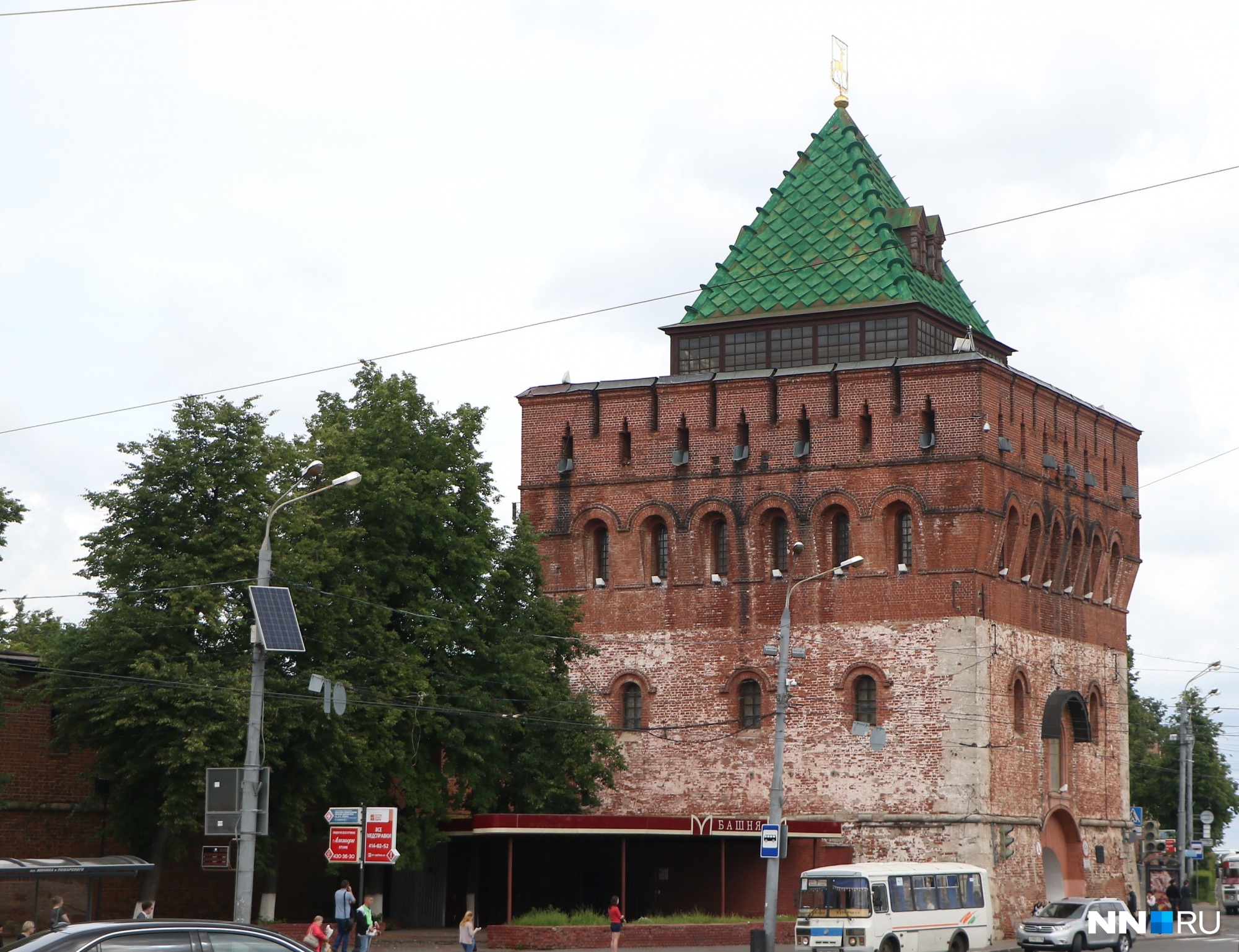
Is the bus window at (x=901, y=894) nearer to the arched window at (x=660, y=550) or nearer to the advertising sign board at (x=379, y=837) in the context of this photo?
the advertising sign board at (x=379, y=837)

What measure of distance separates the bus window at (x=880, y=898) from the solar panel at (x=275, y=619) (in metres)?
14.3

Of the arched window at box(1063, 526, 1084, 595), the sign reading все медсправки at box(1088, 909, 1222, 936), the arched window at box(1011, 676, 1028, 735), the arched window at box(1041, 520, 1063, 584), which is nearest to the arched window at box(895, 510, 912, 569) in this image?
the arched window at box(1011, 676, 1028, 735)

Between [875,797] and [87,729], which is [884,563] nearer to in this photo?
[875,797]

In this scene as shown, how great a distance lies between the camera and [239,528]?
3466 cm

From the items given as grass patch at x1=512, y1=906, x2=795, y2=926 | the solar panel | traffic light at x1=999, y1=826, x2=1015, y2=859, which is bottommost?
grass patch at x1=512, y1=906, x2=795, y2=926

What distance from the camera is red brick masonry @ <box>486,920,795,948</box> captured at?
123 feet

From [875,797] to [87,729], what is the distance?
1946 centimetres

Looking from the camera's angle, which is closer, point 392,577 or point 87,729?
point 87,729

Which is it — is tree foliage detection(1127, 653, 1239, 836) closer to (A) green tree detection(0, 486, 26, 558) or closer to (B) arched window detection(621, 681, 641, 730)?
(B) arched window detection(621, 681, 641, 730)

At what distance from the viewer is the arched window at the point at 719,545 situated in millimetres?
47688

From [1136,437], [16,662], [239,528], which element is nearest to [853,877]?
[239,528]

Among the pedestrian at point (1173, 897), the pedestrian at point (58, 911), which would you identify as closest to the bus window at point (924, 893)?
the pedestrian at point (58, 911)

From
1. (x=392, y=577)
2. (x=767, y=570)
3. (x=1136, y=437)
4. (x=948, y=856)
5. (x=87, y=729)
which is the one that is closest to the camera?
(x=87, y=729)

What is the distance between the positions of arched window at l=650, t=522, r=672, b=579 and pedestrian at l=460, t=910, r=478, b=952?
1645cm
